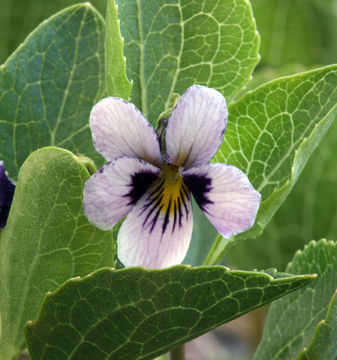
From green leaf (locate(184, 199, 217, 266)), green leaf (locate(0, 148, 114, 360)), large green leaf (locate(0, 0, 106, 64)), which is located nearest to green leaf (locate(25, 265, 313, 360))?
green leaf (locate(0, 148, 114, 360))

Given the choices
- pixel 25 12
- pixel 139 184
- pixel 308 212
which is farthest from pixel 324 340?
pixel 25 12

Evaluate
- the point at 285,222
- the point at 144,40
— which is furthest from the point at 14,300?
the point at 285,222

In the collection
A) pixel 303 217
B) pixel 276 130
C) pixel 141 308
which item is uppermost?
pixel 276 130

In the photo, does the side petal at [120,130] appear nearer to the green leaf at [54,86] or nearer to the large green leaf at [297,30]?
the green leaf at [54,86]

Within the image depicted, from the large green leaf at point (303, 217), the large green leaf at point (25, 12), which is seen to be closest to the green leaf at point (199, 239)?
the large green leaf at point (303, 217)

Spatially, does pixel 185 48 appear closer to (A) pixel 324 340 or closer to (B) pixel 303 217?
(A) pixel 324 340

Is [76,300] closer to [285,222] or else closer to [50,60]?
[50,60]

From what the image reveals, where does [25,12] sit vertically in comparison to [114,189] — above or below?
above
